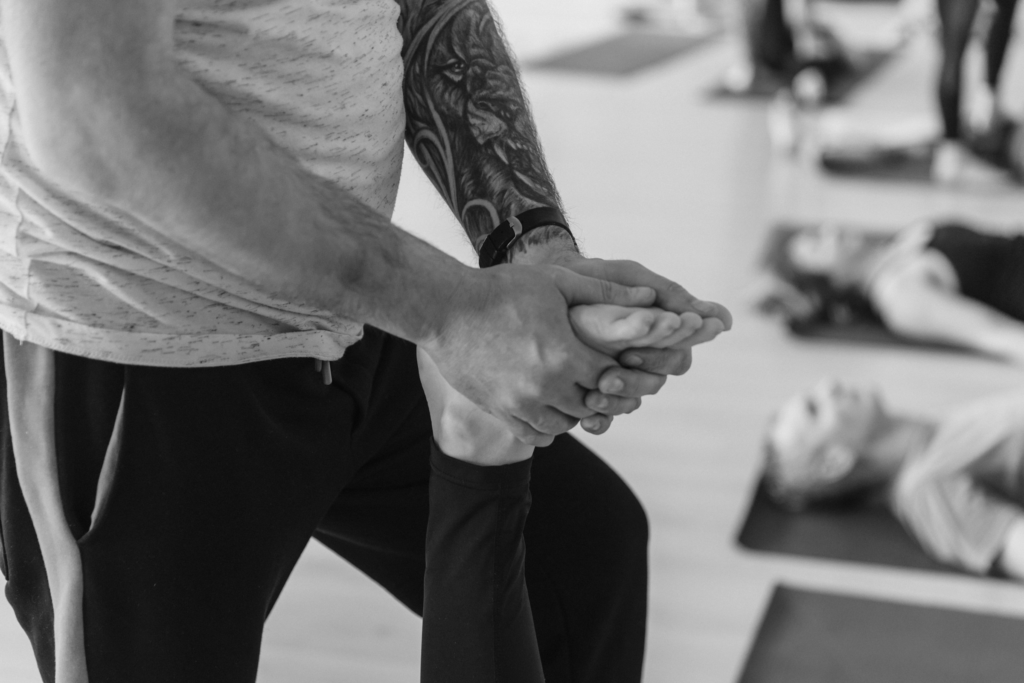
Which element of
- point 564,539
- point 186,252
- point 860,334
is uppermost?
point 186,252

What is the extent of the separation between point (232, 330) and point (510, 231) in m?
0.27

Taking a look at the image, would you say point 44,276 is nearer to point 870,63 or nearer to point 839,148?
point 839,148

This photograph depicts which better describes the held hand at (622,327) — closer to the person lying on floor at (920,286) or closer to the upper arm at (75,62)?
the upper arm at (75,62)

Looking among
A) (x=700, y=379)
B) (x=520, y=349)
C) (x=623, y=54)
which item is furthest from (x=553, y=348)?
(x=623, y=54)

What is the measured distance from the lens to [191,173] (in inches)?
29.4

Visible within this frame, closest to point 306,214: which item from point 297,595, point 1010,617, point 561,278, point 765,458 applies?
point 561,278

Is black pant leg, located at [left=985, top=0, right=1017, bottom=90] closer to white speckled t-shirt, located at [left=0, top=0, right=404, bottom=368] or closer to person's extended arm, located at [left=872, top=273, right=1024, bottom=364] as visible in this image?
person's extended arm, located at [left=872, top=273, right=1024, bottom=364]

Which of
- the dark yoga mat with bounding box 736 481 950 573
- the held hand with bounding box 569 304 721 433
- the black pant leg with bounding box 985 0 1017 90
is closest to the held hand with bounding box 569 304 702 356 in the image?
the held hand with bounding box 569 304 721 433

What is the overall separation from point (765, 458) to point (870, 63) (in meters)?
4.29

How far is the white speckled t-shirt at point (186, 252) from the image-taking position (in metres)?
0.85

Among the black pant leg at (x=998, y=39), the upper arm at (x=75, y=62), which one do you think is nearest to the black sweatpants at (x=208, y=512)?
the upper arm at (x=75, y=62)

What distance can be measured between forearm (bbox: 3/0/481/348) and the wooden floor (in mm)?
404

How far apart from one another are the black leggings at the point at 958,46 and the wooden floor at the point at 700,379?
31 cm

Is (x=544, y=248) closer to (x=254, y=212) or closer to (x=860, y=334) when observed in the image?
(x=254, y=212)
